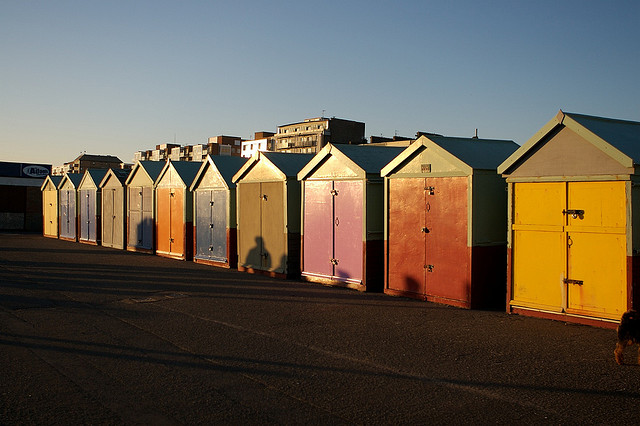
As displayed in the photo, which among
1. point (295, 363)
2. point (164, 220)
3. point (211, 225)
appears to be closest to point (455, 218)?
point (295, 363)

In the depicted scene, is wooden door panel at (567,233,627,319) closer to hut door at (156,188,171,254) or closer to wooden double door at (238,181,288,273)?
wooden double door at (238,181,288,273)

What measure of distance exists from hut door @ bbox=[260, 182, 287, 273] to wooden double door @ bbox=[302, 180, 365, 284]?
0.82 meters

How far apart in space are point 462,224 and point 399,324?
97.6 inches

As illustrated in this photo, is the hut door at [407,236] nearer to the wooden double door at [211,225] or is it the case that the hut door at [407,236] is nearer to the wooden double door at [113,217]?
the wooden double door at [211,225]

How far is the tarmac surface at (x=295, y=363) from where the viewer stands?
542cm

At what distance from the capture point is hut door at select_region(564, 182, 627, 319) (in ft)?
28.0

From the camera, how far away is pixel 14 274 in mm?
15609

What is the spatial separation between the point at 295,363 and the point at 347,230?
6.65 m

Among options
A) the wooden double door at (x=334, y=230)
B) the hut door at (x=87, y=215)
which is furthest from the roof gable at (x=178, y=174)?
the hut door at (x=87, y=215)

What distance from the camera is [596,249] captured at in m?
8.81

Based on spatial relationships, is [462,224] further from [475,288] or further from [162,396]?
[162,396]

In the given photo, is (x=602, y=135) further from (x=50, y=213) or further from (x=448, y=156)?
(x=50, y=213)

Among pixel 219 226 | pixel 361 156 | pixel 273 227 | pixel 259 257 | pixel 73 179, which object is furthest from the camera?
pixel 73 179

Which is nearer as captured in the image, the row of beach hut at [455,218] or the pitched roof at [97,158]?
the row of beach hut at [455,218]
